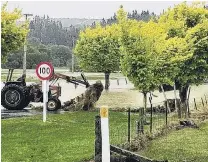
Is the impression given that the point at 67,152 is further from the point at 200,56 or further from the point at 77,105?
the point at 77,105

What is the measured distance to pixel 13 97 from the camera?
23.9m

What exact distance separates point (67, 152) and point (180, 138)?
4.18 m

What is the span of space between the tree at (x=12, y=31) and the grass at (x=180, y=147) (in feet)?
18.6

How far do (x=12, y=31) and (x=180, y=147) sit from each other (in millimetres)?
6821

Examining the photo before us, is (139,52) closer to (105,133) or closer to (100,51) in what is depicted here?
(105,133)

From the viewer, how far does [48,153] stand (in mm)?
11195

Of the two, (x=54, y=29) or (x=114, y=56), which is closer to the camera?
(x=114, y=56)

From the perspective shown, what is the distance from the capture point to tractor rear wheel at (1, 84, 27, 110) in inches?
937

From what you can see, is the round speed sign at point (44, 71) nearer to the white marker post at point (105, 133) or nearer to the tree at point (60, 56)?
the white marker post at point (105, 133)

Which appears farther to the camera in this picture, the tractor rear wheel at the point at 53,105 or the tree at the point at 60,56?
the tree at the point at 60,56

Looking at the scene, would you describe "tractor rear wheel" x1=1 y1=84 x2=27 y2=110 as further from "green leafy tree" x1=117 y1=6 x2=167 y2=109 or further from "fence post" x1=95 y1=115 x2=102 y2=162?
"fence post" x1=95 y1=115 x2=102 y2=162

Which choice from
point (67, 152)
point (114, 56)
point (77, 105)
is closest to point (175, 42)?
point (77, 105)

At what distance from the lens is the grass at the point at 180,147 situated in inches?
454

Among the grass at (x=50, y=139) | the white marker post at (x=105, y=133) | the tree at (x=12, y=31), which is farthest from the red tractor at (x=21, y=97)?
the white marker post at (x=105, y=133)
